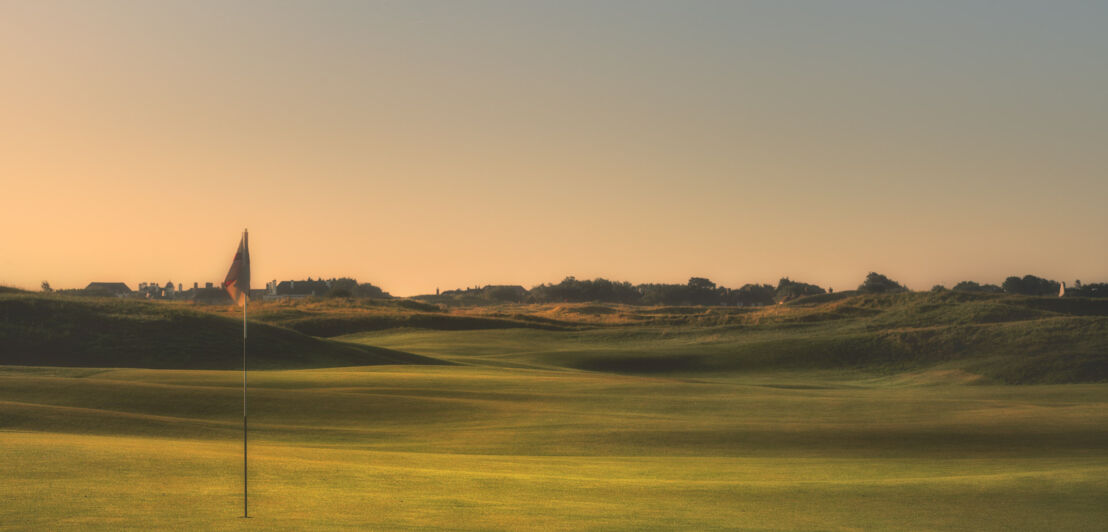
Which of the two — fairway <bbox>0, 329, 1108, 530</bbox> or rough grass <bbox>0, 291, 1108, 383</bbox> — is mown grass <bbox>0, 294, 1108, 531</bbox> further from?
rough grass <bbox>0, 291, 1108, 383</bbox>

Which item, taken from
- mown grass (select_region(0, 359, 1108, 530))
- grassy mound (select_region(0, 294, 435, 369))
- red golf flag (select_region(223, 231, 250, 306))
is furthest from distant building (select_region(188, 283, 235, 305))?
red golf flag (select_region(223, 231, 250, 306))

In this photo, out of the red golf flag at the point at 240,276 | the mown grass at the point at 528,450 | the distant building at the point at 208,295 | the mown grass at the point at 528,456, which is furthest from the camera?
the distant building at the point at 208,295

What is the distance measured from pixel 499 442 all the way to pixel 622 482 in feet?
32.5

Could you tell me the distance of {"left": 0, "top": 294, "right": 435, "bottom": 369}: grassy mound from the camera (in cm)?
6512

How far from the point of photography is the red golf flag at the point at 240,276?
50.5ft

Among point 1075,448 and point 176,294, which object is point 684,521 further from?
point 176,294

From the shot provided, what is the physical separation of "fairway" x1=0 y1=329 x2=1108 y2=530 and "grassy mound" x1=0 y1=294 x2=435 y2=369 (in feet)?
62.2

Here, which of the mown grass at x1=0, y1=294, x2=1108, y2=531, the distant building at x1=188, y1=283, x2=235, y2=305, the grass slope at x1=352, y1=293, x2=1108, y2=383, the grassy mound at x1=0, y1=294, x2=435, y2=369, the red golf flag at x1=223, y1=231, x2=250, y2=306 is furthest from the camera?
the distant building at x1=188, y1=283, x2=235, y2=305

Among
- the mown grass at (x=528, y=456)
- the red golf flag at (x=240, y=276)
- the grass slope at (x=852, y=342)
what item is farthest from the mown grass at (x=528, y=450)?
the red golf flag at (x=240, y=276)

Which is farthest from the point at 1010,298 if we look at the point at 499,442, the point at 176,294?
the point at 176,294

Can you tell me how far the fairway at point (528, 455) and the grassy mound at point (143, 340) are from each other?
18962mm

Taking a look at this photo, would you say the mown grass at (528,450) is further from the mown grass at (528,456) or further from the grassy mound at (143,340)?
the grassy mound at (143,340)

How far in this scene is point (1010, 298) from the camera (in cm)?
10125

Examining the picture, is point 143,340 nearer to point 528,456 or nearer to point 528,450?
point 528,450
